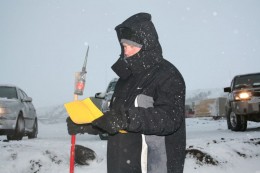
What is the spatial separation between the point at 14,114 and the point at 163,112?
8.88 m

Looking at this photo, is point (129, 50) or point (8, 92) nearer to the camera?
point (129, 50)

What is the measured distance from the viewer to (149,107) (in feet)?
6.26

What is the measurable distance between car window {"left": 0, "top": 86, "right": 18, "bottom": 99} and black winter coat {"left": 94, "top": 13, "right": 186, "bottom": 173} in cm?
916

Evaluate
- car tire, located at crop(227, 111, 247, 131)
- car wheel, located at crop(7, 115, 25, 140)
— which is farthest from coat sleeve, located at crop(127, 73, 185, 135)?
car tire, located at crop(227, 111, 247, 131)

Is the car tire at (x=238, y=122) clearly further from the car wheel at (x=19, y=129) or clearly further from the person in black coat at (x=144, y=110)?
the person in black coat at (x=144, y=110)

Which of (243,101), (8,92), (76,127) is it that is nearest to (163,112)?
(76,127)

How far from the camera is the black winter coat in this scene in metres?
1.87

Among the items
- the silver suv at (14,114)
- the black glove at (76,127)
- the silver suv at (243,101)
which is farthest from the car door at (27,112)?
the black glove at (76,127)

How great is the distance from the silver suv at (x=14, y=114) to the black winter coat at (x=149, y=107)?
8.20 m

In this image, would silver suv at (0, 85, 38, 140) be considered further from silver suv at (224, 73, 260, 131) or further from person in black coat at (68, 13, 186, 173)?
person in black coat at (68, 13, 186, 173)

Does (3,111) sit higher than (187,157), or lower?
higher

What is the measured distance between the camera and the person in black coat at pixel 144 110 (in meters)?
1.83

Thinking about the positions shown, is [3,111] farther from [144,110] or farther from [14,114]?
[144,110]

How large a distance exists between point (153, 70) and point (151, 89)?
0.47 ft
